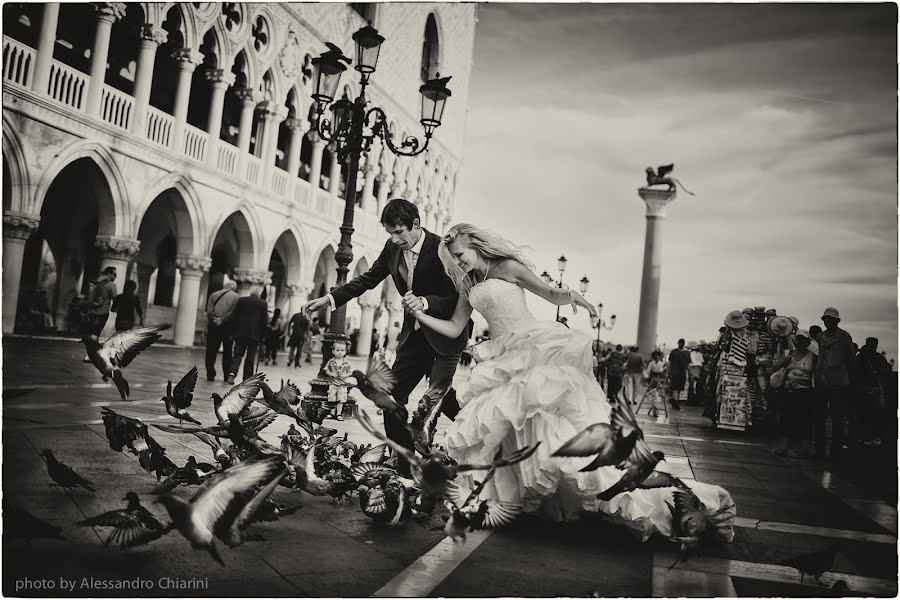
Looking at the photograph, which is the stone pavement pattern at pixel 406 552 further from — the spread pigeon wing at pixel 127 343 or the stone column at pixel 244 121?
the stone column at pixel 244 121

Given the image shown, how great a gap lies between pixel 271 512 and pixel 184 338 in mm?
17727

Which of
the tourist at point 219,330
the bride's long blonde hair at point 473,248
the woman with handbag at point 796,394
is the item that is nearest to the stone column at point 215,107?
the tourist at point 219,330

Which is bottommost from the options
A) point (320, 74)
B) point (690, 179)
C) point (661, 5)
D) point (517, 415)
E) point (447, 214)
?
point (517, 415)

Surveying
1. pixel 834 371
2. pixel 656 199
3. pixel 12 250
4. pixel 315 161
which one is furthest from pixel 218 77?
pixel 834 371

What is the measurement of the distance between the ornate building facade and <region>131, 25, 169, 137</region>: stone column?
3 cm

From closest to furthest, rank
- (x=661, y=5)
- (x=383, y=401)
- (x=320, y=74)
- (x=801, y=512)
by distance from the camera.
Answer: (x=383, y=401) < (x=661, y=5) < (x=801, y=512) < (x=320, y=74)

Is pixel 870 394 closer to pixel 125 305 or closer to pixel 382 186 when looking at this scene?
pixel 125 305

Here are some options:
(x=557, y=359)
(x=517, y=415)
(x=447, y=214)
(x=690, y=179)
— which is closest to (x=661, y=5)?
(x=690, y=179)

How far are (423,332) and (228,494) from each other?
193 cm

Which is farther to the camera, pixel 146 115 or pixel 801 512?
pixel 146 115

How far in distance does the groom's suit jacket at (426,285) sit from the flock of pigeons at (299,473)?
39 centimetres

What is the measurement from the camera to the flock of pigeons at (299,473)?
2559 millimetres

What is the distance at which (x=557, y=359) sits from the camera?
372cm

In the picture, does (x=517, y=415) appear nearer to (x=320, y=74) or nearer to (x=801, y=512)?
(x=801, y=512)
